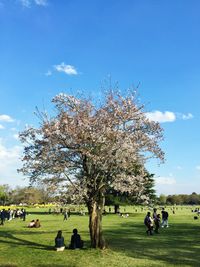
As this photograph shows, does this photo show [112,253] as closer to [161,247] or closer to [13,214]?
[161,247]

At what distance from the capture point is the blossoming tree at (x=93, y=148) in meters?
25.6

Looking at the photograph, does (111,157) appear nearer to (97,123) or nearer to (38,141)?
(97,123)

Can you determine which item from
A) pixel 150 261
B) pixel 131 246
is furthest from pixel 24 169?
pixel 150 261

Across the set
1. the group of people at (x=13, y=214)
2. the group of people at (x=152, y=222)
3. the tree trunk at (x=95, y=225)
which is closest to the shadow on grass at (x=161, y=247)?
the group of people at (x=152, y=222)

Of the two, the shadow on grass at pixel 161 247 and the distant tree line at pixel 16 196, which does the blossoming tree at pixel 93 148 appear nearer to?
the shadow on grass at pixel 161 247

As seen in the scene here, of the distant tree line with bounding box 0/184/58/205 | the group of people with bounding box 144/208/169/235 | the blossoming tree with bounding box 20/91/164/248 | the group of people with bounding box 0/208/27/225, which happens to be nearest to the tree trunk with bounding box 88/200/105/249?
the blossoming tree with bounding box 20/91/164/248

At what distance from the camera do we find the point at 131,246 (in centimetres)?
2583

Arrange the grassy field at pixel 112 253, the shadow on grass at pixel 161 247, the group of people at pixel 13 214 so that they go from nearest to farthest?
1. the grassy field at pixel 112 253
2. the shadow on grass at pixel 161 247
3. the group of people at pixel 13 214

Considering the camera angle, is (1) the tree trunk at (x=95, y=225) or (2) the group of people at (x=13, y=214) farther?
(2) the group of people at (x=13, y=214)

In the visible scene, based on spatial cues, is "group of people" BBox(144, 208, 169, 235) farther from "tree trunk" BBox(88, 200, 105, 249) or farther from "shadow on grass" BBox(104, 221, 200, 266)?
"tree trunk" BBox(88, 200, 105, 249)

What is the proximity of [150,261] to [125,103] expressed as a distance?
11373mm

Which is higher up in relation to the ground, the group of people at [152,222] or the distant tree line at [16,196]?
the distant tree line at [16,196]

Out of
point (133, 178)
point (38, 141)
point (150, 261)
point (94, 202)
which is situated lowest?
point (150, 261)

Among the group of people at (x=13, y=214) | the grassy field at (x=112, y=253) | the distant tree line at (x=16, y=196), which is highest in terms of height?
the distant tree line at (x=16, y=196)
